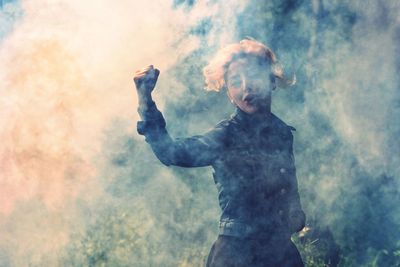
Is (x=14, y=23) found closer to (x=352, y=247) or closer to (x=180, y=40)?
(x=180, y=40)

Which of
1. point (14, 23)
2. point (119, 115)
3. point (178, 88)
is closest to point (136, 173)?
point (119, 115)

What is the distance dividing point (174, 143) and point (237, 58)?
2.65 feet

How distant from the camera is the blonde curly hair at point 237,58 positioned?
12.0 ft

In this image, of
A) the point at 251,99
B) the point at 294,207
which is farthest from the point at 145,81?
the point at 294,207

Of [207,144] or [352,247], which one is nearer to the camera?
[207,144]

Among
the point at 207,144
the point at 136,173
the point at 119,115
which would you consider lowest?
the point at 136,173

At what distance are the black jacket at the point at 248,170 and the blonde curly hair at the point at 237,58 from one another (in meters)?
0.34

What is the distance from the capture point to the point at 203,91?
4195mm

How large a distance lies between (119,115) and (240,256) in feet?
4.96

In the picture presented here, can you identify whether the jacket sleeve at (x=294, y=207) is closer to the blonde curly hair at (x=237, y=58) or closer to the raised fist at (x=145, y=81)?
the blonde curly hair at (x=237, y=58)

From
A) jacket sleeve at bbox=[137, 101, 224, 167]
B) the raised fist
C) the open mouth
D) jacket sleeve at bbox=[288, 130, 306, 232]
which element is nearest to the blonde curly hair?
the open mouth

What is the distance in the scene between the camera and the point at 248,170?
3412 millimetres

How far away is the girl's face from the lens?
3525 mm

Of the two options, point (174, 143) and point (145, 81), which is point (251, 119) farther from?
point (145, 81)
